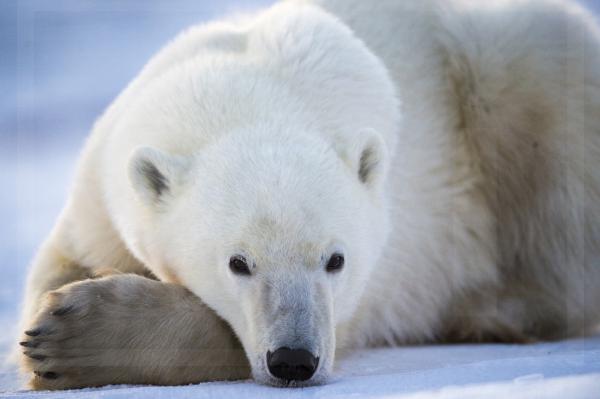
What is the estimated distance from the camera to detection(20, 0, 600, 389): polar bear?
2637 mm

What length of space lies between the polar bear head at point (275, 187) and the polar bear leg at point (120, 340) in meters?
0.12

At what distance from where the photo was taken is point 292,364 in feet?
7.82

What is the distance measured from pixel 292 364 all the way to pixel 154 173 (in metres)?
0.85

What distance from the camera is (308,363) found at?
238cm

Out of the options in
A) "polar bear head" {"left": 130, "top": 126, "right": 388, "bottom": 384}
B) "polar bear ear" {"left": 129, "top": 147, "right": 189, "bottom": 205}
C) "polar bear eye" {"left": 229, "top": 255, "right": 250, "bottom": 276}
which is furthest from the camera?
"polar bear ear" {"left": 129, "top": 147, "right": 189, "bottom": 205}

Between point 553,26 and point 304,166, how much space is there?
6.64ft

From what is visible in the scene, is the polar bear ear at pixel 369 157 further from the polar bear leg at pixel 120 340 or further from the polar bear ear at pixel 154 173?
the polar bear leg at pixel 120 340

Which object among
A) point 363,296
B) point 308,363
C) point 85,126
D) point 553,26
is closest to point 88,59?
point 85,126

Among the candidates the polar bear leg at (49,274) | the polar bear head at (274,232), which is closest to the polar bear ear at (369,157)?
the polar bear head at (274,232)

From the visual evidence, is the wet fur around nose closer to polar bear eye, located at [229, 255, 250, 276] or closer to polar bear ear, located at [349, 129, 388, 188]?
polar bear eye, located at [229, 255, 250, 276]

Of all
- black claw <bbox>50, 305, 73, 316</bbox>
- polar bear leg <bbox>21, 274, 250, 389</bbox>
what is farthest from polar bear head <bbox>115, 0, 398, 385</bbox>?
black claw <bbox>50, 305, 73, 316</bbox>

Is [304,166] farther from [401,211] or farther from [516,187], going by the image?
[516,187]

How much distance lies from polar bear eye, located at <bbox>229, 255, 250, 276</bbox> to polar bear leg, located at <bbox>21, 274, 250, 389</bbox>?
0.24 meters

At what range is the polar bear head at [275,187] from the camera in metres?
2.53
